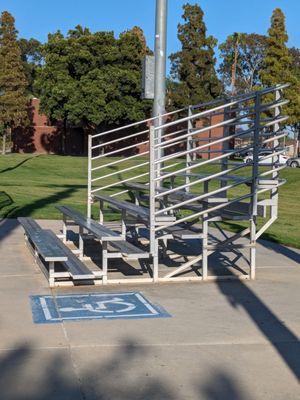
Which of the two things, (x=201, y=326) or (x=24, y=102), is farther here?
(x=24, y=102)

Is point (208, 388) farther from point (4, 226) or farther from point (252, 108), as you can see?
point (4, 226)

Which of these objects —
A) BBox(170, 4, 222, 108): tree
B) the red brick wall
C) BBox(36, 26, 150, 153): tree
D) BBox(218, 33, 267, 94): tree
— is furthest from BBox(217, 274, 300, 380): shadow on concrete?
BBox(218, 33, 267, 94): tree

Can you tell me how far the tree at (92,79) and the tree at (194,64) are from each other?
360 centimetres

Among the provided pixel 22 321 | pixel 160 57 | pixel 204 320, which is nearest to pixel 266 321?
pixel 204 320

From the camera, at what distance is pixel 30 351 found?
467 cm

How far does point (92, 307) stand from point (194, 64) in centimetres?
4821

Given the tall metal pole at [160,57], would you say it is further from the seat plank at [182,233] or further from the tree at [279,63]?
the tree at [279,63]

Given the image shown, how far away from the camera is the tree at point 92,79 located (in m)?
48.4

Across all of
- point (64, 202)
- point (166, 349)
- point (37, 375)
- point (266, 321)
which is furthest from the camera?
point (64, 202)

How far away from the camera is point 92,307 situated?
241 inches

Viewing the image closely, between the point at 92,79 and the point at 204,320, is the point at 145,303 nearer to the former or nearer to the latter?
the point at 204,320

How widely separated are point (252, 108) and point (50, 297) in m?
3.23

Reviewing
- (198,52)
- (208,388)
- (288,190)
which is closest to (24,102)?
(198,52)

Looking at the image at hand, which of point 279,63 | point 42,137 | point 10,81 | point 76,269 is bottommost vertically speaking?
point 76,269
